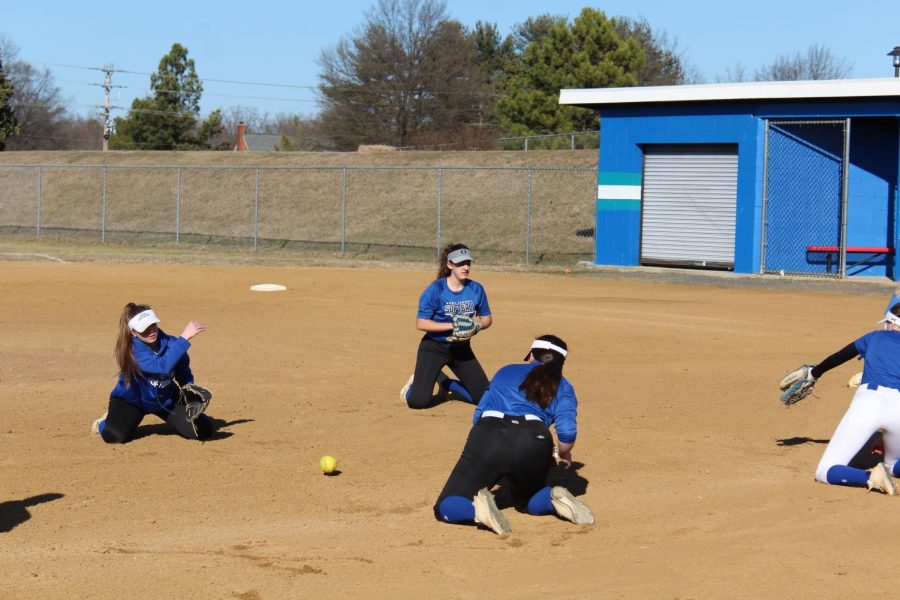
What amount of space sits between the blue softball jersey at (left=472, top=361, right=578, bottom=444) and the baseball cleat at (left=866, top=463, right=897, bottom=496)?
2.18 meters

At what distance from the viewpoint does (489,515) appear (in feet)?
22.3

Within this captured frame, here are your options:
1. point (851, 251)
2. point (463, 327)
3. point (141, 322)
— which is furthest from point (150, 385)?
Result: point (851, 251)

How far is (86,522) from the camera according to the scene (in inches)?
281

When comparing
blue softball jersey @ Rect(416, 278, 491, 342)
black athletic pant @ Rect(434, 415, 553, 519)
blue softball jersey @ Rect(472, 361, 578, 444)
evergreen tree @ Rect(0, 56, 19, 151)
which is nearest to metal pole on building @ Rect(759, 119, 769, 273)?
blue softball jersey @ Rect(416, 278, 491, 342)

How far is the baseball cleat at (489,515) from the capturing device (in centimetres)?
678

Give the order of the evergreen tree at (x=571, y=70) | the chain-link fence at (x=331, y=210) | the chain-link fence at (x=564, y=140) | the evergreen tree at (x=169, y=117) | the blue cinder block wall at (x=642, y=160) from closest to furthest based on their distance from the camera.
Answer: the blue cinder block wall at (x=642, y=160)
the chain-link fence at (x=331, y=210)
the chain-link fence at (x=564, y=140)
the evergreen tree at (x=571, y=70)
the evergreen tree at (x=169, y=117)

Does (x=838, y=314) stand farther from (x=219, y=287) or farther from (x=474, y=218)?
(x=474, y=218)

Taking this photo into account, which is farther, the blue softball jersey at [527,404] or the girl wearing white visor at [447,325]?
the girl wearing white visor at [447,325]

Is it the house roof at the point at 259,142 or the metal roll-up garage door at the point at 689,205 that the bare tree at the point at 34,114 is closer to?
the house roof at the point at 259,142

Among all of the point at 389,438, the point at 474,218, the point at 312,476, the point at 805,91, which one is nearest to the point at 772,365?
the point at 389,438

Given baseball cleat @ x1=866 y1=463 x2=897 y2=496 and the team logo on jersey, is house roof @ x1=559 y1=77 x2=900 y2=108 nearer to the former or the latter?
the team logo on jersey

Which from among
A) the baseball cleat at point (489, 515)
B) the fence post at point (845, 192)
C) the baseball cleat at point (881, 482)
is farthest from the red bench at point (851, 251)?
the baseball cleat at point (489, 515)

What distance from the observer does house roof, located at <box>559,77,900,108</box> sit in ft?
82.5

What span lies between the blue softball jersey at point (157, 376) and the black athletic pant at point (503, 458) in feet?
9.67
